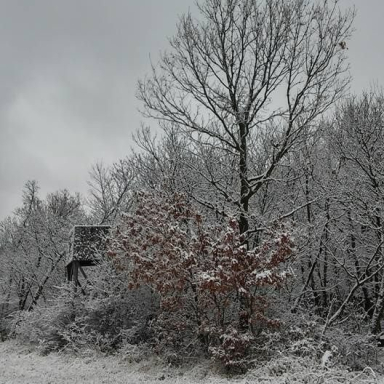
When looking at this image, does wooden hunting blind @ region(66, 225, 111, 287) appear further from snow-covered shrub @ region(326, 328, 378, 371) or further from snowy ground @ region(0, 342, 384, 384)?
snow-covered shrub @ region(326, 328, 378, 371)

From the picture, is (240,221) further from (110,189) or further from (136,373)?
(110,189)

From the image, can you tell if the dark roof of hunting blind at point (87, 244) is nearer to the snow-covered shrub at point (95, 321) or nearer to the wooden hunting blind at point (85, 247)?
the wooden hunting blind at point (85, 247)

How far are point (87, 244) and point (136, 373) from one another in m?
6.42

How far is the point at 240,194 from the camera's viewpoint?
11938mm

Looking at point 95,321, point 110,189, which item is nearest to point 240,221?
point 95,321

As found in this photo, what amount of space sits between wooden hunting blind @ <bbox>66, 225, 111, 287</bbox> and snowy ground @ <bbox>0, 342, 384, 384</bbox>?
11.3 feet

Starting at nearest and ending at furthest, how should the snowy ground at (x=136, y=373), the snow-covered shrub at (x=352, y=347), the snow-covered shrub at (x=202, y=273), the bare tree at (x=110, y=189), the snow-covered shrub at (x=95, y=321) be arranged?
1. the snowy ground at (x=136, y=373)
2. the snow-covered shrub at (x=202, y=273)
3. the snow-covered shrub at (x=352, y=347)
4. the snow-covered shrub at (x=95, y=321)
5. the bare tree at (x=110, y=189)

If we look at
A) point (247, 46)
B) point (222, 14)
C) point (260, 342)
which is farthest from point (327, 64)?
point (260, 342)

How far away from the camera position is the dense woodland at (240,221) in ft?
32.6

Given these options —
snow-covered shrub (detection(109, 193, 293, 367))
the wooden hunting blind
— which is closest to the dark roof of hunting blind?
the wooden hunting blind

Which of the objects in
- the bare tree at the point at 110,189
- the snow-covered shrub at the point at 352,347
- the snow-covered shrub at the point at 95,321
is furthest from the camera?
the bare tree at the point at 110,189

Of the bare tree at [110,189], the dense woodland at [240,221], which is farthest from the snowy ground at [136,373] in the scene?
the bare tree at [110,189]

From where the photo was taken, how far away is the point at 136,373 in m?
9.99

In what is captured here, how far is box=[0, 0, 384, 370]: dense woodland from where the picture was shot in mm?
9938
